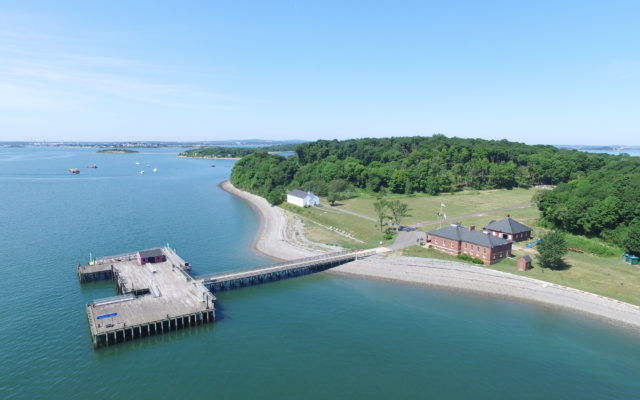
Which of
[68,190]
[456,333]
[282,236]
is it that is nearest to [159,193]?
[68,190]

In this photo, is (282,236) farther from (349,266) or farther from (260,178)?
(260,178)

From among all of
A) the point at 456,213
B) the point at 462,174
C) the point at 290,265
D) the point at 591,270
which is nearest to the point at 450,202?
the point at 456,213

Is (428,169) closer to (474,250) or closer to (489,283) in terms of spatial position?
(474,250)

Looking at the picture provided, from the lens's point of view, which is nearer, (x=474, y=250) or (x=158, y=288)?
(x=158, y=288)

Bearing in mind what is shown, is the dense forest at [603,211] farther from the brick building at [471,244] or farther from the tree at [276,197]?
the tree at [276,197]

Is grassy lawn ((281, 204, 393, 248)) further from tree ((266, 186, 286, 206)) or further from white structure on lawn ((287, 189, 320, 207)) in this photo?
tree ((266, 186, 286, 206))

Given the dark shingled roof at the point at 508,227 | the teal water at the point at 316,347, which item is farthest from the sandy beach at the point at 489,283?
the dark shingled roof at the point at 508,227
